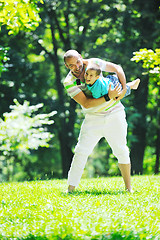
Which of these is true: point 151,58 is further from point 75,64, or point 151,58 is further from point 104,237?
point 104,237

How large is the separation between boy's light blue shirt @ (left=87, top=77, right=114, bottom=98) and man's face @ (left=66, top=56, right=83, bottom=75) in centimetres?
23

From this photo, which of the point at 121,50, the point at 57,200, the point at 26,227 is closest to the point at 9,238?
the point at 26,227

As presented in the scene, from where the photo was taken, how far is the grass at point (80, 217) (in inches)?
115

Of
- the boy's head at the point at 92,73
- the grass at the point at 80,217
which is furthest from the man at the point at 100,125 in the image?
the grass at the point at 80,217

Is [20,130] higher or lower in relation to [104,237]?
higher

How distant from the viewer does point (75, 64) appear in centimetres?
428

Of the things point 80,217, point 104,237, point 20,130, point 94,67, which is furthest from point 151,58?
point 20,130

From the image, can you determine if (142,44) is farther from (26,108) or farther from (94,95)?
(94,95)

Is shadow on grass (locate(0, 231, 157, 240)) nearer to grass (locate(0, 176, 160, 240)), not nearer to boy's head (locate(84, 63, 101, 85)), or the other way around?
grass (locate(0, 176, 160, 240))

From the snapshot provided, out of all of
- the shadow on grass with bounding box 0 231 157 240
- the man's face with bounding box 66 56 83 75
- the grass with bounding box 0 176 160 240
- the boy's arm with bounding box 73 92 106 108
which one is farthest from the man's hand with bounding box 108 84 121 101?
the shadow on grass with bounding box 0 231 157 240

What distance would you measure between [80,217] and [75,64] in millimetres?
1903

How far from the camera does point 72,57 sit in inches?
167

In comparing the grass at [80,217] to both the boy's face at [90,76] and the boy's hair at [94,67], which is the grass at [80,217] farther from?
the boy's hair at [94,67]

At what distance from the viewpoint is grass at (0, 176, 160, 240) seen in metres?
2.91
